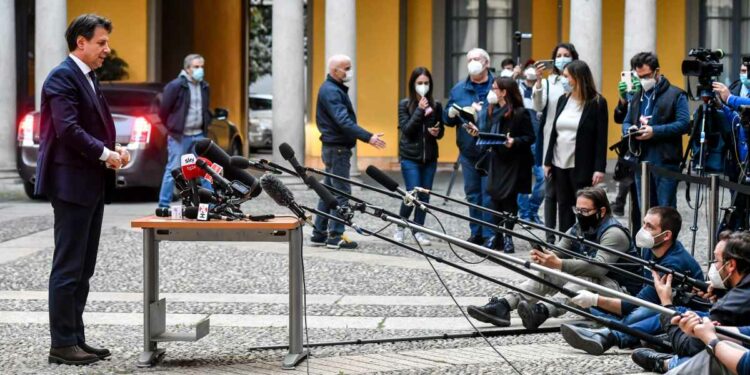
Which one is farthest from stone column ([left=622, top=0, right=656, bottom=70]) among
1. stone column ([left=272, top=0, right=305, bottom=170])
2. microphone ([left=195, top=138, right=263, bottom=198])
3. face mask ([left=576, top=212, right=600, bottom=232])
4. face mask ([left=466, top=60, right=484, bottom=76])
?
microphone ([left=195, top=138, right=263, bottom=198])

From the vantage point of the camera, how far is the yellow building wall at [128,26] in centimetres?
2406

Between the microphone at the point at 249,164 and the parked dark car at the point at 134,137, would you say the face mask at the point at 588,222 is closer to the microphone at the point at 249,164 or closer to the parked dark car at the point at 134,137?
the microphone at the point at 249,164

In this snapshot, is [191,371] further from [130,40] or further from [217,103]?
[217,103]

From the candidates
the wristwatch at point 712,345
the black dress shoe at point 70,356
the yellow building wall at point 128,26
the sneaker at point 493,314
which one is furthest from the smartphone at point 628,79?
the yellow building wall at point 128,26

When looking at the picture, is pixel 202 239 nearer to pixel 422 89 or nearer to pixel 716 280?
pixel 716 280

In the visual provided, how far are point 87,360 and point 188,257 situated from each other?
16.8 ft

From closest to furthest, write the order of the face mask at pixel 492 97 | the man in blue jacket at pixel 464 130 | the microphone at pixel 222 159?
1. the microphone at pixel 222 159
2. the face mask at pixel 492 97
3. the man in blue jacket at pixel 464 130

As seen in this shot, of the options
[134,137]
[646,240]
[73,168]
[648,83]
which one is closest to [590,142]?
[648,83]

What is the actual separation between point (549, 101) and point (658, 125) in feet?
3.86

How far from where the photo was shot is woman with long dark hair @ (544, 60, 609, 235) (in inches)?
462

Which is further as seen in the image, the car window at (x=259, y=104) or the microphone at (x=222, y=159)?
the car window at (x=259, y=104)

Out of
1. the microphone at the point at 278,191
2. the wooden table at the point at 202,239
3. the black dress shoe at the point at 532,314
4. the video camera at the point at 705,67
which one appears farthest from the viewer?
the video camera at the point at 705,67

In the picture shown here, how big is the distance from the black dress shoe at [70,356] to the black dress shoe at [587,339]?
2.57 m

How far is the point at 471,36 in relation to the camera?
24547 mm
